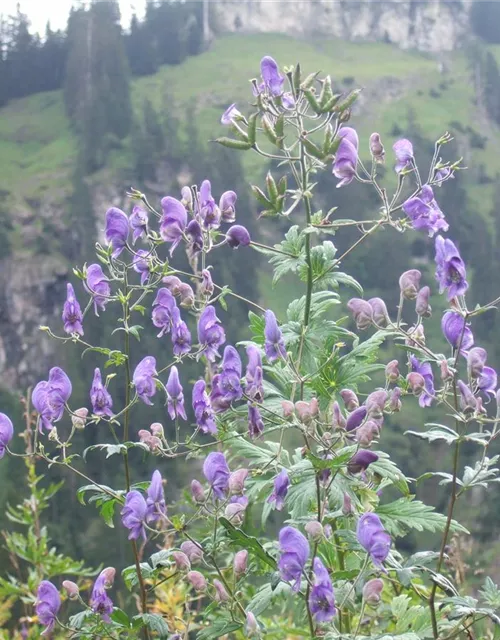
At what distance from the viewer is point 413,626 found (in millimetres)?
2686

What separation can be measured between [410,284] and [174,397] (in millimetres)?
748

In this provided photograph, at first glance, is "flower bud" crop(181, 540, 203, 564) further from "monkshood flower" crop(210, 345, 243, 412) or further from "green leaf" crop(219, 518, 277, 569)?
"monkshood flower" crop(210, 345, 243, 412)

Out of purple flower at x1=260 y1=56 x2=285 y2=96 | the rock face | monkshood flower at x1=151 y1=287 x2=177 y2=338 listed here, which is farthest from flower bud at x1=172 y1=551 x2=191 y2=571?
the rock face

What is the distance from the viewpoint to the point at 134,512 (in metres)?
2.50

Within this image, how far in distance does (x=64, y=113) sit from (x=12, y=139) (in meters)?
6.04

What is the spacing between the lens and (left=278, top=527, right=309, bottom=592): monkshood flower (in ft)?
7.14

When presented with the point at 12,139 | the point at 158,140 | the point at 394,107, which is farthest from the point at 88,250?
the point at 394,107

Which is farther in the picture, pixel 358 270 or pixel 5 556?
pixel 358 270

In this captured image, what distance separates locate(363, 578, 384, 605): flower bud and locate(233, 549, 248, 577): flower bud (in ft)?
1.20

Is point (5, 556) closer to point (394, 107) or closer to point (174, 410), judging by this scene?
point (174, 410)

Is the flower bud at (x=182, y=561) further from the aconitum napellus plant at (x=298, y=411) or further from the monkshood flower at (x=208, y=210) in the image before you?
the monkshood flower at (x=208, y=210)

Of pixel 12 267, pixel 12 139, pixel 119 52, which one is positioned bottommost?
pixel 12 267

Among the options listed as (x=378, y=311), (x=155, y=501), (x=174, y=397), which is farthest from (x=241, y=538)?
(x=378, y=311)

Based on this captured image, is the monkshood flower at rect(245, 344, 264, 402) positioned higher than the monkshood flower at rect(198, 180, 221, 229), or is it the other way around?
the monkshood flower at rect(198, 180, 221, 229)
